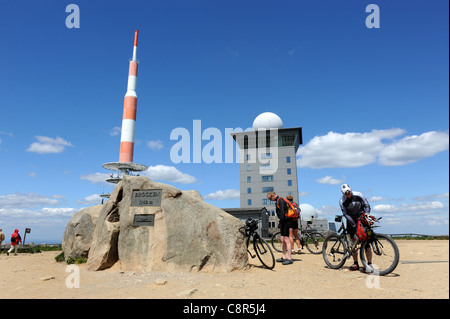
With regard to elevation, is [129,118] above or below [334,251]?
above

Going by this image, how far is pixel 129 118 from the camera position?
45156 millimetres

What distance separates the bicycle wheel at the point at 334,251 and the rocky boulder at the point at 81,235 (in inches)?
350

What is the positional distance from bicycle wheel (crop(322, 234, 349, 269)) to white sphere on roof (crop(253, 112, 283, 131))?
56978 mm

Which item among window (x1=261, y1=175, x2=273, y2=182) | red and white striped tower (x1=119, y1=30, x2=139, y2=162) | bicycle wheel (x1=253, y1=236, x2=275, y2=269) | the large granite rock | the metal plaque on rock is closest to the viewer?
the large granite rock

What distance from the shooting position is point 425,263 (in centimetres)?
830

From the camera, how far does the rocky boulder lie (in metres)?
10.7

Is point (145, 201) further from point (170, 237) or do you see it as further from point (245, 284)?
point (245, 284)

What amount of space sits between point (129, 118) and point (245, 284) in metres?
43.5

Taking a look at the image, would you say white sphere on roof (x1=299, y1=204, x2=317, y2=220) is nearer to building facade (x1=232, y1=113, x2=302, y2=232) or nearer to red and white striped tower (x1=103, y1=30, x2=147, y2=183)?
building facade (x1=232, y1=113, x2=302, y2=232)

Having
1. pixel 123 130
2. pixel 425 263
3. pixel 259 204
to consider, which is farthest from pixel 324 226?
pixel 425 263

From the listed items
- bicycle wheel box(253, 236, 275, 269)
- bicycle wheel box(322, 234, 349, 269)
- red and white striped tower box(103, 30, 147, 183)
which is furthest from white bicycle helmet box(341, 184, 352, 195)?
red and white striped tower box(103, 30, 147, 183)

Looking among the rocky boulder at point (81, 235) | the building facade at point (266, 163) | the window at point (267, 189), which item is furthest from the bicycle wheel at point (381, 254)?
the window at point (267, 189)

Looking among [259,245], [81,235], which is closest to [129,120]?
[81,235]
